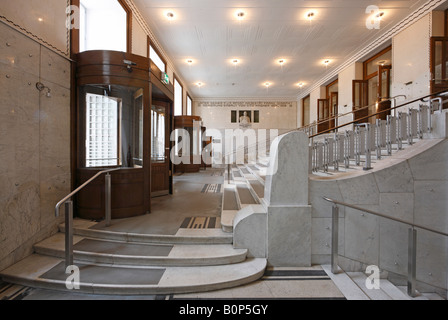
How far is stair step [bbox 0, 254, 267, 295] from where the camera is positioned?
2.29 m

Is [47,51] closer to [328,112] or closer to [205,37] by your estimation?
[205,37]

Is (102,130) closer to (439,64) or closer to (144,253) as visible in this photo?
(144,253)

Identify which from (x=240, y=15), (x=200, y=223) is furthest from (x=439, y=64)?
(x=200, y=223)

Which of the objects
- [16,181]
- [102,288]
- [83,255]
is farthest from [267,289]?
[16,181]

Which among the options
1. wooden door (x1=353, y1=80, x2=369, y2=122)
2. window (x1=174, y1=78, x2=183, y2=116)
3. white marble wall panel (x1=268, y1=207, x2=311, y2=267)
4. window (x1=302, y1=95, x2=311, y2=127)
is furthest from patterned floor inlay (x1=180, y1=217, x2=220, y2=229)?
window (x1=302, y1=95, x2=311, y2=127)

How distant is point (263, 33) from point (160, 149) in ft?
16.5

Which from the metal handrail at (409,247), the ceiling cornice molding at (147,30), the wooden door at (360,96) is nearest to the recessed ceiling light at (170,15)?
the ceiling cornice molding at (147,30)

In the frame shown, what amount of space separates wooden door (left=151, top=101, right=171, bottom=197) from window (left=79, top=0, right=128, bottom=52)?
1640 mm

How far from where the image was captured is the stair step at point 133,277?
2.29 metres

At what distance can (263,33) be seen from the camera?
6949mm

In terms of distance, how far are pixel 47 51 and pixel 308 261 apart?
4.87 m

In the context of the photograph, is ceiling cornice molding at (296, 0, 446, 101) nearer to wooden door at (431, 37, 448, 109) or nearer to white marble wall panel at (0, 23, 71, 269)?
wooden door at (431, 37, 448, 109)

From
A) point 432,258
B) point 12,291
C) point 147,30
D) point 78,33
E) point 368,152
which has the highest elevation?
point 147,30

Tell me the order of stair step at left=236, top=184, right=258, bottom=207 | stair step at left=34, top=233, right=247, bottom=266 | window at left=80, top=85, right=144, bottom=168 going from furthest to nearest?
1. stair step at left=236, top=184, right=258, bottom=207
2. window at left=80, top=85, right=144, bottom=168
3. stair step at left=34, top=233, right=247, bottom=266
